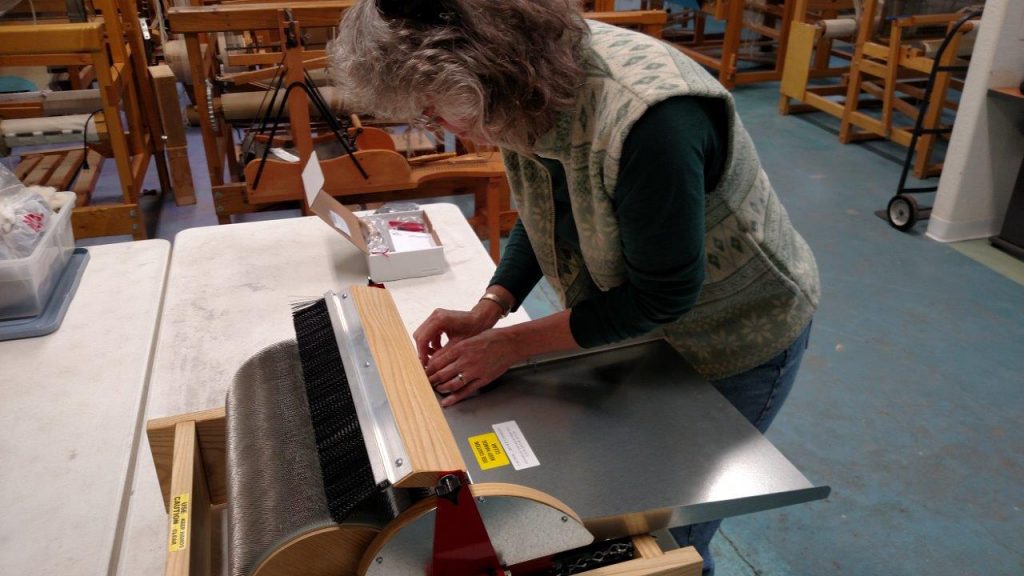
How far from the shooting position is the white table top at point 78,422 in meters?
0.93

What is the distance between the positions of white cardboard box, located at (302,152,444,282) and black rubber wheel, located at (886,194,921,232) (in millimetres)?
2564

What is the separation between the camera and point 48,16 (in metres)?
3.97

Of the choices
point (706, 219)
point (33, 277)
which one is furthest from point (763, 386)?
point (33, 277)

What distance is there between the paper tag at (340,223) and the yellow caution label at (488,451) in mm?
734

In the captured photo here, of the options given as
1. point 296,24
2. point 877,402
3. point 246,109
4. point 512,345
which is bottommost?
point 877,402

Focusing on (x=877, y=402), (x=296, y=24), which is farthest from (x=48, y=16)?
(x=877, y=402)

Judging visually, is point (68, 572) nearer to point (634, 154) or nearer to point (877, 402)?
point (634, 154)

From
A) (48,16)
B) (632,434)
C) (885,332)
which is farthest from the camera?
(48,16)

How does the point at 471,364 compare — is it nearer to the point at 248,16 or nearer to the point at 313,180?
the point at 313,180

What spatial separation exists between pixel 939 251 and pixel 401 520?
3.22 metres

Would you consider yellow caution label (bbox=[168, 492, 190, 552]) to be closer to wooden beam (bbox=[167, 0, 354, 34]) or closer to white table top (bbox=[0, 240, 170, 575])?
white table top (bbox=[0, 240, 170, 575])

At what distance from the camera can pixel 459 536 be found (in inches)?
26.6

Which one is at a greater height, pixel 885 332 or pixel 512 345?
pixel 512 345

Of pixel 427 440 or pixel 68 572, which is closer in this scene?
pixel 427 440
